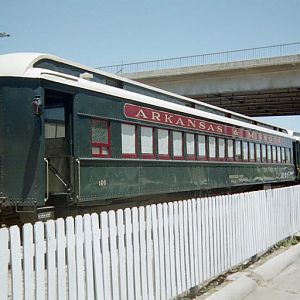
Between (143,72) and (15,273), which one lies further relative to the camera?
(143,72)

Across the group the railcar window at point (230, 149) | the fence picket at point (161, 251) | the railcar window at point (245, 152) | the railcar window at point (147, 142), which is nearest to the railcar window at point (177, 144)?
the railcar window at point (147, 142)

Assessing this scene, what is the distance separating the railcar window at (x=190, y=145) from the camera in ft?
40.7

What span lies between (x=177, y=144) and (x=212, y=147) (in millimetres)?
2435

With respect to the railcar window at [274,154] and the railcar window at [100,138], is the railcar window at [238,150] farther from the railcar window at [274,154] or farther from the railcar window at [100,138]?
the railcar window at [100,138]

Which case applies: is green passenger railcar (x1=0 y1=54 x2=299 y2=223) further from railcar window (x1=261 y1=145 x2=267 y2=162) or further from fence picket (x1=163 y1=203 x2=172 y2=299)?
railcar window (x1=261 y1=145 x2=267 y2=162)

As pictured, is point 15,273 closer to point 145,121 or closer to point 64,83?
point 64,83

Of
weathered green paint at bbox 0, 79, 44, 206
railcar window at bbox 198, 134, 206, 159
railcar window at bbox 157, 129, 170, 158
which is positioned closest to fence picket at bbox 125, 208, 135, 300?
weathered green paint at bbox 0, 79, 44, 206

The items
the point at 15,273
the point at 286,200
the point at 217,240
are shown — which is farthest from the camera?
the point at 286,200

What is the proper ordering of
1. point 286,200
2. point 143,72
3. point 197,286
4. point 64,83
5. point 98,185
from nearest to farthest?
point 197,286 → point 64,83 → point 98,185 → point 286,200 → point 143,72

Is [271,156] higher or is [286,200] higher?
[271,156]

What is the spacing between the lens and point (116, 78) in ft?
34.4

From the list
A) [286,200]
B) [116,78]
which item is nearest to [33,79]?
[116,78]

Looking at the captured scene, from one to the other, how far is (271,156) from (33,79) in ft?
46.9

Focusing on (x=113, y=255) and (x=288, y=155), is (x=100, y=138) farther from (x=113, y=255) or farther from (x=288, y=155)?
(x=288, y=155)
